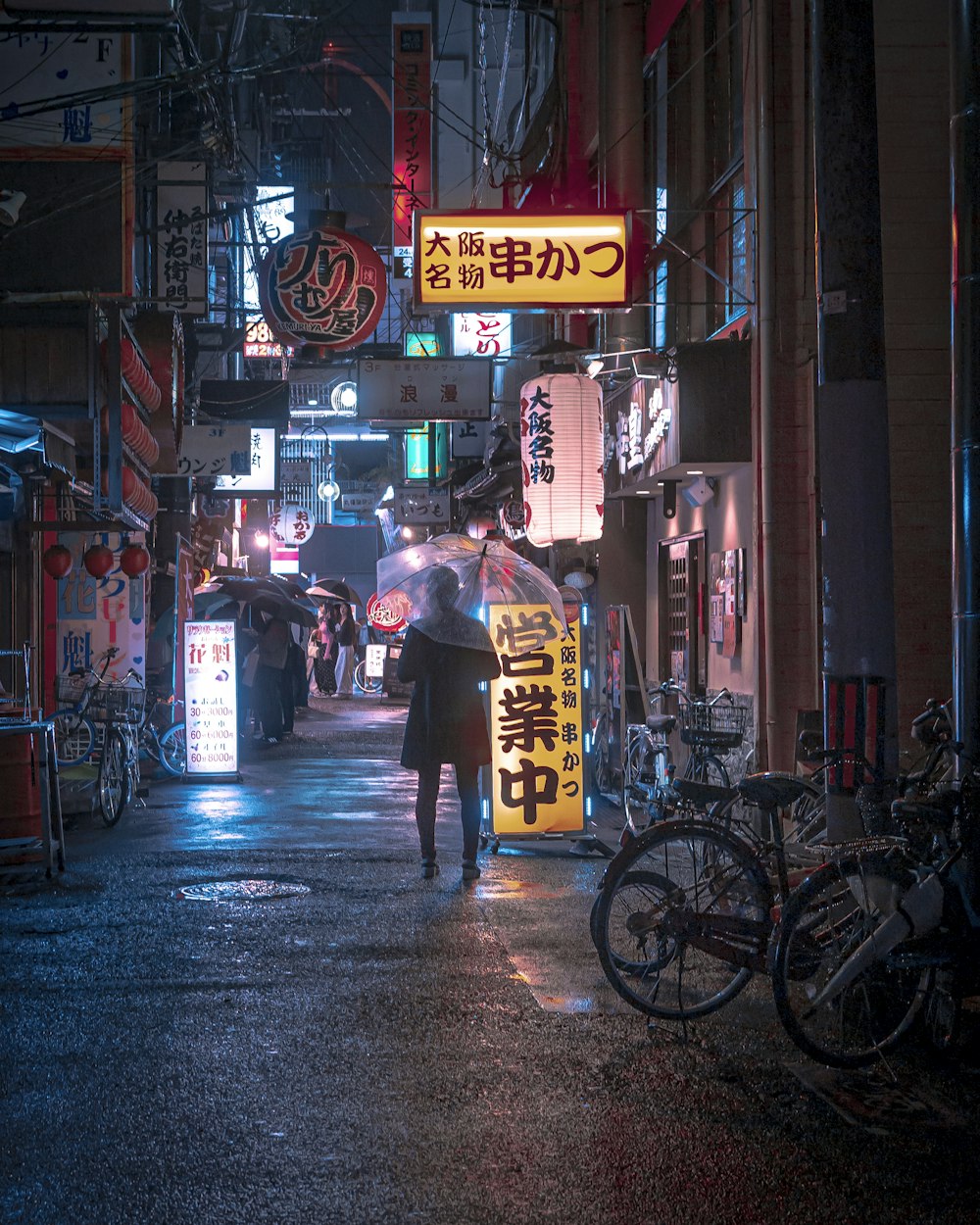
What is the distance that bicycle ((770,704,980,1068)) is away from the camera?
6008 millimetres

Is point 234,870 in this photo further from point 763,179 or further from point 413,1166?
point 763,179

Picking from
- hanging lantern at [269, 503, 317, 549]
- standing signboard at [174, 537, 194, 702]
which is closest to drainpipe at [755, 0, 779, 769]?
standing signboard at [174, 537, 194, 702]

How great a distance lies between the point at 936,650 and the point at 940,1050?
7.16 m

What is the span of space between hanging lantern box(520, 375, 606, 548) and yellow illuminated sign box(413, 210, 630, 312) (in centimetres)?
291

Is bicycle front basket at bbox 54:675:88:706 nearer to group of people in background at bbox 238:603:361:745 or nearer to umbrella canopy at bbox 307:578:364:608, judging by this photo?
group of people in background at bbox 238:603:361:745

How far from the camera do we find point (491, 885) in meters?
10.6

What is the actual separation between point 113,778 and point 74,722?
3.13 meters

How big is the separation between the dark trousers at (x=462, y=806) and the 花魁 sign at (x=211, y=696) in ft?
25.4

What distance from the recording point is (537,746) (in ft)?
40.3

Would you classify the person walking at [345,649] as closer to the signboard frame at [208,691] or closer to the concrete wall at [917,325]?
the signboard frame at [208,691]

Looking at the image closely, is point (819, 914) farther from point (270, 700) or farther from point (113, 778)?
point (270, 700)

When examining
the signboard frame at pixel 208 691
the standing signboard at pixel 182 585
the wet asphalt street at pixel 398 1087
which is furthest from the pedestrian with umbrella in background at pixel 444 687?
the standing signboard at pixel 182 585

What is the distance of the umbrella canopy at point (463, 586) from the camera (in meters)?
11.1

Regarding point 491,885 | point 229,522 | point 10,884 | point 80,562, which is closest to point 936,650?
point 491,885
